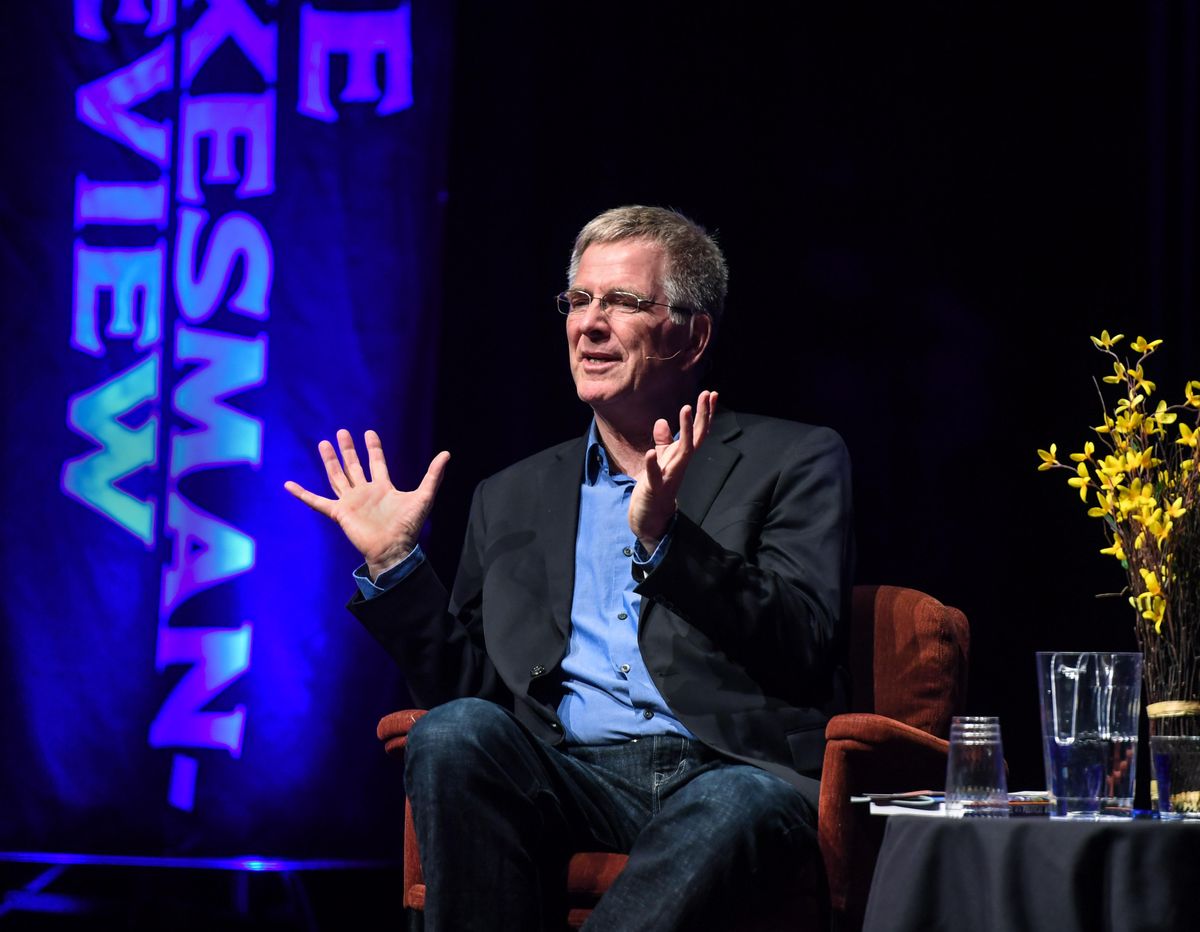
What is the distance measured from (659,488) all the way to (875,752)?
0.51 metres

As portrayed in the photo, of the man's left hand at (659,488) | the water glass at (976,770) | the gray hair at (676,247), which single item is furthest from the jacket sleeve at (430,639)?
the water glass at (976,770)

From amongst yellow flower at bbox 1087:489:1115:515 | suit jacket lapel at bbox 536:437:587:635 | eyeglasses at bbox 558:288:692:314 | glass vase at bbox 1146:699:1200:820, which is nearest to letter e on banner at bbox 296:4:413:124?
eyeglasses at bbox 558:288:692:314

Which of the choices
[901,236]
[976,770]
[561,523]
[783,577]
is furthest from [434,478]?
[901,236]

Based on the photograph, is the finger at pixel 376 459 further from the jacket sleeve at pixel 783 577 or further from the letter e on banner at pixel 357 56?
the letter e on banner at pixel 357 56

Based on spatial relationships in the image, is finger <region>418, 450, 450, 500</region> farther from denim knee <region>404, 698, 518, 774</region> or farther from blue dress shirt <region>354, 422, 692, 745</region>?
denim knee <region>404, 698, 518, 774</region>

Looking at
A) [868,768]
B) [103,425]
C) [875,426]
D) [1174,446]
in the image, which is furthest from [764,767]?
[103,425]

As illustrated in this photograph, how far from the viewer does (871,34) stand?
3.49m

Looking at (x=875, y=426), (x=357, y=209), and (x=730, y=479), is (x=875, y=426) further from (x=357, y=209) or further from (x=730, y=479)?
(x=357, y=209)

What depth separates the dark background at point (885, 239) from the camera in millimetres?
3279

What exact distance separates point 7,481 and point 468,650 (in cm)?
186

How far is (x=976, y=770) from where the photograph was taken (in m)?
1.71

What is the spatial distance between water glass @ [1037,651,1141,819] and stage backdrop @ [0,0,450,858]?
2.34m

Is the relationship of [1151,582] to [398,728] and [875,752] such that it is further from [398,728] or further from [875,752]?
[398,728]

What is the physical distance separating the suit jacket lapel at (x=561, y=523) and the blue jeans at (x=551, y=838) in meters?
0.39
